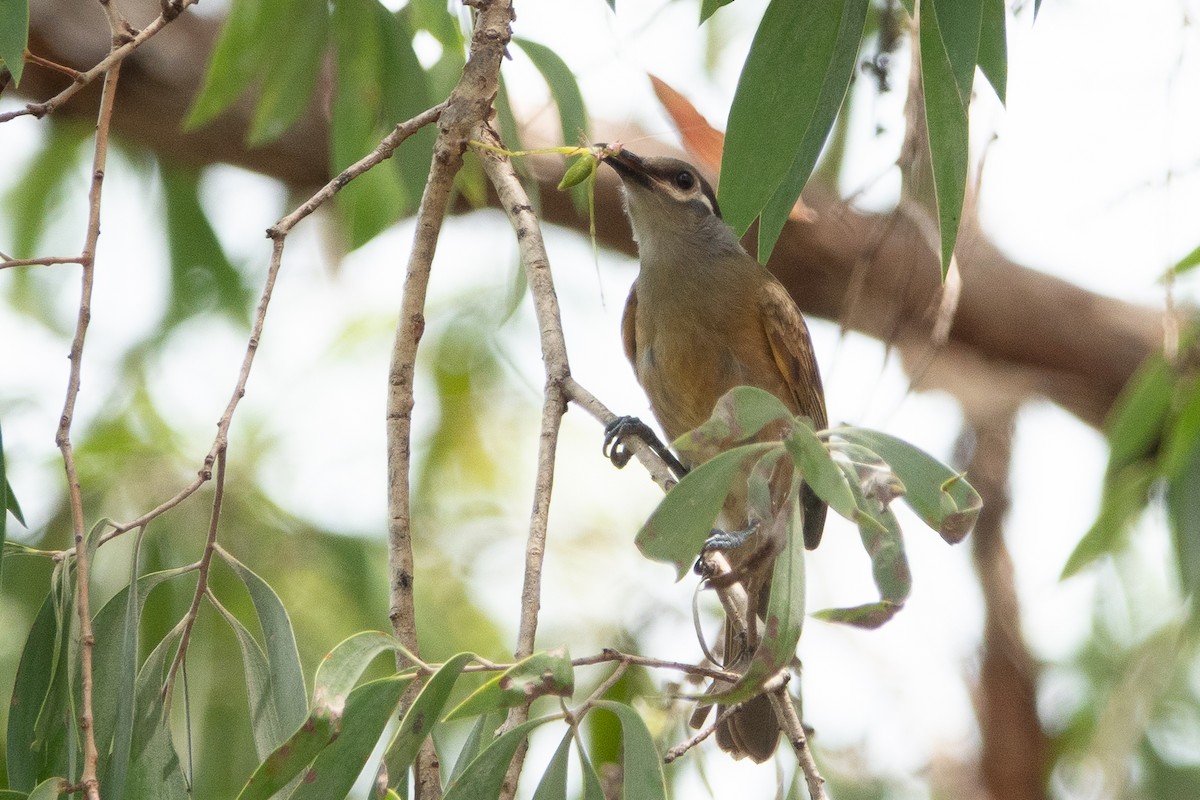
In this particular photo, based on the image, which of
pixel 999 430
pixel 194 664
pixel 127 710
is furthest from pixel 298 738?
pixel 999 430

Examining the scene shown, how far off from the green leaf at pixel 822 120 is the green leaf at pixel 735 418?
588 mm

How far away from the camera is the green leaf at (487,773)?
68.6 inches

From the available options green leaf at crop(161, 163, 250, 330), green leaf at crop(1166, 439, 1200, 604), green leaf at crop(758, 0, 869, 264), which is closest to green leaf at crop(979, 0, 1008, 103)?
green leaf at crop(758, 0, 869, 264)

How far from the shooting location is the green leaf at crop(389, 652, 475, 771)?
1.65 meters

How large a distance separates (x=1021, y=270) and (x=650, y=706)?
361cm

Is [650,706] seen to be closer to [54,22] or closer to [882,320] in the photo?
[882,320]

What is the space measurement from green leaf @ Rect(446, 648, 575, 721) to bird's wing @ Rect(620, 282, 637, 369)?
2.44 meters

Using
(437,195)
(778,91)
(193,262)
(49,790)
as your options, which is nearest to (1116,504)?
(778,91)

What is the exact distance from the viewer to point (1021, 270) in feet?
19.6

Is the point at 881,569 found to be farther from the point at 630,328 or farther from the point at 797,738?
the point at 630,328

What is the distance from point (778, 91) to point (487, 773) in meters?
1.18

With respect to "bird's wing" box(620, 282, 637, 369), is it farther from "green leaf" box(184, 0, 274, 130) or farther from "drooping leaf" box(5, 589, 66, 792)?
"drooping leaf" box(5, 589, 66, 792)

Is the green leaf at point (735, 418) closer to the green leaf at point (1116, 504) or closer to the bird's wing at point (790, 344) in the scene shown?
the bird's wing at point (790, 344)

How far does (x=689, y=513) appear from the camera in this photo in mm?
1664
